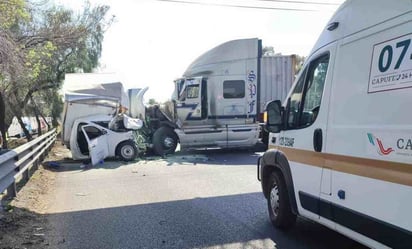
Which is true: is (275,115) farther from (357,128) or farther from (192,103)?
(192,103)

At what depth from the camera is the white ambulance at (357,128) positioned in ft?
11.4

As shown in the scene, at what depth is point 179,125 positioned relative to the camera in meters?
17.6

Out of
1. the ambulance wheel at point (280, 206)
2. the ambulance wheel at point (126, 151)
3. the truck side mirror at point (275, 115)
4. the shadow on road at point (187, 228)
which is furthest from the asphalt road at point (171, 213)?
the ambulance wheel at point (126, 151)

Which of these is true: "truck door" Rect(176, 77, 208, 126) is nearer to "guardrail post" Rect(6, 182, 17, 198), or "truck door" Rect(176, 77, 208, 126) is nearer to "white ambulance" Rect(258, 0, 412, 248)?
"guardrail post" Rect(6, 182, 17, 198)

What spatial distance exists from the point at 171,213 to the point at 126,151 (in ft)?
28.1

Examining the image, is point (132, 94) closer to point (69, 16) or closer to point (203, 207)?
point (69, 16)

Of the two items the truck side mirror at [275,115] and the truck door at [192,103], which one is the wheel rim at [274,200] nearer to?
the truck side mirror at [275,115]

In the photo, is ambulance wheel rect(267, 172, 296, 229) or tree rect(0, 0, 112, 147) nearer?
ambulance wheel rect(267, 172, 296, 229)

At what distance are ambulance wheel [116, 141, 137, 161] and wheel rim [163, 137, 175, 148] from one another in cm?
201

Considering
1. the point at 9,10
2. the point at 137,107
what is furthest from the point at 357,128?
the point at 137,107

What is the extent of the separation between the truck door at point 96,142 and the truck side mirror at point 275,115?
31.8 feet

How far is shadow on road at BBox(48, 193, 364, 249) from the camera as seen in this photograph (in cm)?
555

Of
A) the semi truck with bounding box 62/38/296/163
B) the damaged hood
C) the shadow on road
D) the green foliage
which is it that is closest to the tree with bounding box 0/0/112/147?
the green foliage

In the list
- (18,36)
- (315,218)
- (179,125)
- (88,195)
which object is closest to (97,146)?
(179,125)
